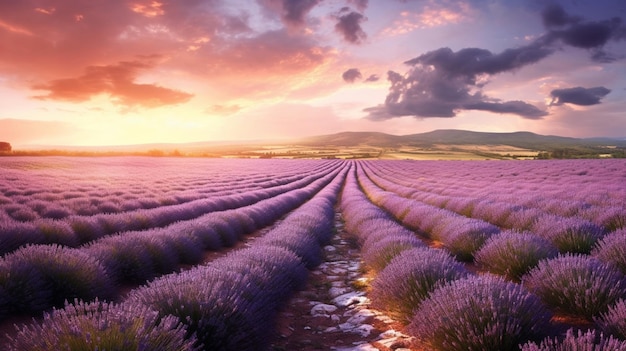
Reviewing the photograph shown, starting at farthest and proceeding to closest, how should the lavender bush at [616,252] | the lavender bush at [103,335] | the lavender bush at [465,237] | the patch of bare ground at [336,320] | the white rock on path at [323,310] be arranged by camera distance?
1. the lavender bush at [465,237]
2. the white rock on path at [323,310]
3. the lavender bush at [616,252]
4. the patch of bare ground at [336,320]
5. the lavender bush at [103,335]

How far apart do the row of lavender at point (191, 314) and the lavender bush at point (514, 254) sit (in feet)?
8.68

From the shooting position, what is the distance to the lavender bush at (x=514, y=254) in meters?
4.77

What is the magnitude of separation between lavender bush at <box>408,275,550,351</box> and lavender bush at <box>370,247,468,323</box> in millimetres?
621

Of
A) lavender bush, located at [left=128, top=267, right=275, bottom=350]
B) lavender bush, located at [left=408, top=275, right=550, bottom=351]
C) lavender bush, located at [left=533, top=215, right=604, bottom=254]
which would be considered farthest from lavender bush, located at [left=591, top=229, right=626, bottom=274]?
lavender bush, located at [left=128, top=267, right=275, bottom=350]

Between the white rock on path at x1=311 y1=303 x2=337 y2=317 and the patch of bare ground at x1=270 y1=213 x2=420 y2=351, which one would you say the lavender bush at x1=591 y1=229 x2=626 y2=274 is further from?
the white rock on path at x1=311 y1=303 x2=337 y2=317

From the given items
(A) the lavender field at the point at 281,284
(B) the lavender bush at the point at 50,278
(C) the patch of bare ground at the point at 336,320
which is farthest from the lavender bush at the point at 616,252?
(B) the lavender bush at the point at 50,278

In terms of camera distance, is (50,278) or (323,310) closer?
(50,278)

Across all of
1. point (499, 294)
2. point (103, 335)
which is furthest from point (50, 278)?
point (499, 294)

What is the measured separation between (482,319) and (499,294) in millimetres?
375

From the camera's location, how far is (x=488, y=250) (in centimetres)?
532

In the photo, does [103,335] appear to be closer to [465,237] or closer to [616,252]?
[616,252]

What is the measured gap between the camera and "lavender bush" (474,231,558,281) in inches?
188

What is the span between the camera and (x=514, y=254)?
16.1 feet

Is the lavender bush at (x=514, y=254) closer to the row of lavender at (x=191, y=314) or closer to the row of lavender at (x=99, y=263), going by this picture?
the row of lavender at (x=191, y=314)
